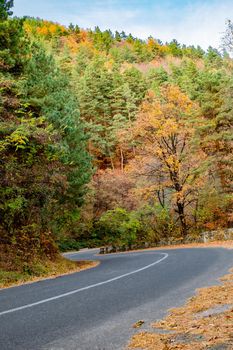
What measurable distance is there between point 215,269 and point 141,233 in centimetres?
2544

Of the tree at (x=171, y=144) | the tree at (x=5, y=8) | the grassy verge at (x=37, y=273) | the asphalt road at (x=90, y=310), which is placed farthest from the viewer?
the tree at (x=171, y=144)

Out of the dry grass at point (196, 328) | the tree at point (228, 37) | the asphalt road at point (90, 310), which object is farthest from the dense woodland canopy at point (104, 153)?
the dry grass at point (196, 328)

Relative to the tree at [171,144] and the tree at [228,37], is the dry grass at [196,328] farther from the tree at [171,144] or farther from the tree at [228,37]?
the tree at [171,144]

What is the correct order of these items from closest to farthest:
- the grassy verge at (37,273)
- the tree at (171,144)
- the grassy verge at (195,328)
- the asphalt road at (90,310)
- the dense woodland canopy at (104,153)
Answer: the grassy verge at (195,328), the asphalt road at (90,310), the grassy verge at (37,273), the dense woodland canopy at (104,153), the tree at (171,144)

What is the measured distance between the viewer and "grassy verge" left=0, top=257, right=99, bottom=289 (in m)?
12.8

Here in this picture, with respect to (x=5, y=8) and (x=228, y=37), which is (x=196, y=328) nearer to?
(x=228, y=37)

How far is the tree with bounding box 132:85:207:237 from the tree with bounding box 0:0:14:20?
602 inches

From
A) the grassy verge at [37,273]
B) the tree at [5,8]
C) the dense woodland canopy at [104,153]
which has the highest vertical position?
the tree at [5,8]

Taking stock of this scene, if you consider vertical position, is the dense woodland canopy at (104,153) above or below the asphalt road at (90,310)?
above

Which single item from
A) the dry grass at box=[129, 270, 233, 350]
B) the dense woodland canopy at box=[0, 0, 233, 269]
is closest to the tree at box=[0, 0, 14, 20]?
the dense woodland canopy at box=[0, 0, 233, 269]

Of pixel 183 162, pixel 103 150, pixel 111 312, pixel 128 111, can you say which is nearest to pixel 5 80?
pixel 111 312

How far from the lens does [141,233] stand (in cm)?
3750

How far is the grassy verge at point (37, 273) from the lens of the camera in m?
12.8

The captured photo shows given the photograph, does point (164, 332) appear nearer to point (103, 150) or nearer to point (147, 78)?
point (103, 150)
